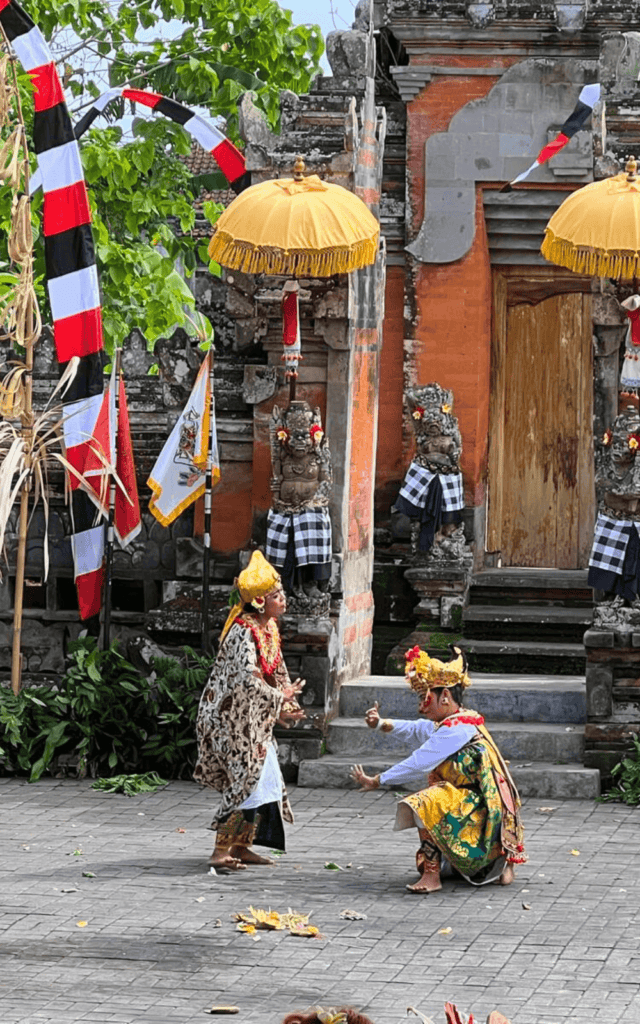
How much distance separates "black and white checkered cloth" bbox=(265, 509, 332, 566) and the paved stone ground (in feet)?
5.40

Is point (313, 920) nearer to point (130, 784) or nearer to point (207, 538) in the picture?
point (130, 784)

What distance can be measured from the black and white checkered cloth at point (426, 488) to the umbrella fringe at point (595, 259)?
3022 mm

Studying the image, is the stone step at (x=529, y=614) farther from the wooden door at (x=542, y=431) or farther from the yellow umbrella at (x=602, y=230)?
the yellow umbrella at (x=602, y=230)

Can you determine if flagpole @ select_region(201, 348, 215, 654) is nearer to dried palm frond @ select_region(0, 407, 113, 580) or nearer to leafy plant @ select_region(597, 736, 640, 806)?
dried palm frond @ select_region(0, 407, 113, 580)

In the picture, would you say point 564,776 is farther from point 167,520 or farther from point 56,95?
point 56,95

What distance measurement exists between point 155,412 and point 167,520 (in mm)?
1247

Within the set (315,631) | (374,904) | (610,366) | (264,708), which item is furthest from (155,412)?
(374,904)

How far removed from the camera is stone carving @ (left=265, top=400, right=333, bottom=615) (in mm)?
12625

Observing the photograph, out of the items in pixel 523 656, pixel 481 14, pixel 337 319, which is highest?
pixel 481 14

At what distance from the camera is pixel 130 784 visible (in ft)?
40.1

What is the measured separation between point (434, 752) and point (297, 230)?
12.2ft

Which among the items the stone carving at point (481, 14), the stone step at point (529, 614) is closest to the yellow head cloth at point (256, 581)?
the stone step at point (529, 614)

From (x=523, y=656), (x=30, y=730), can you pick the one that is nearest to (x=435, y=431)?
(x=523, y=656)

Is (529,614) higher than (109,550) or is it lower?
lower
